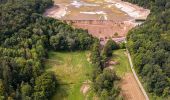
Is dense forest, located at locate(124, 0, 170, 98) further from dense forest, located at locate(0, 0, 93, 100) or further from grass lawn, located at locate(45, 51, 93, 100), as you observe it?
dense forest, located at locate(0, 0, 93, 100)

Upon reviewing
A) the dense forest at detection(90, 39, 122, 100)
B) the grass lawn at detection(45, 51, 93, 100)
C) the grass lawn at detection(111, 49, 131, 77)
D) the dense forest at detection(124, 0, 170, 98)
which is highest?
the dense forest at detection(124, 0, 170, 98)

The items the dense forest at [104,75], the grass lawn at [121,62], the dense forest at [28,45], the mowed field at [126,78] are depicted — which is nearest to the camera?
the dense forest at [104,75]

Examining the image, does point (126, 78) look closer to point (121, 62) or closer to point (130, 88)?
point (130, 88)

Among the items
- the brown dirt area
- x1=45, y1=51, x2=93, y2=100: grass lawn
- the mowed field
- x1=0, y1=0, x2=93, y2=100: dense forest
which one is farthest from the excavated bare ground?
the brown dirt area

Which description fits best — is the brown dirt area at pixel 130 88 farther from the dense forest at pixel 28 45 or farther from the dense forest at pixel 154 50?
the dense forest at pixel 28 45

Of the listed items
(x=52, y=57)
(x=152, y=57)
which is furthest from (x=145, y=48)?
(x=52, y=57)

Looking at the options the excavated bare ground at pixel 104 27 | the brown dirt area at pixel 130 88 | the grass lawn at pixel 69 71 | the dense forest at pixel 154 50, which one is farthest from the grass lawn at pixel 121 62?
the excavated bare ground at pixel 104 27

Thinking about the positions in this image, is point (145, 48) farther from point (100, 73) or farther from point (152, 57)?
point (100, 73)
